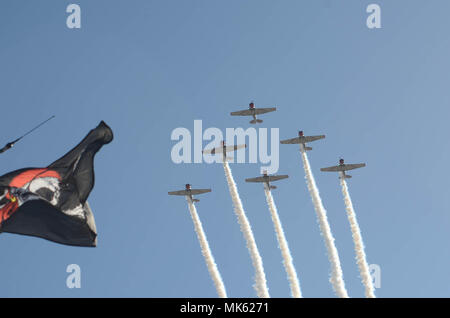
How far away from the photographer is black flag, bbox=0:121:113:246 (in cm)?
11706

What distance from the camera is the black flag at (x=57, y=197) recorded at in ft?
384

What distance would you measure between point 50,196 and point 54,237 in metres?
5.63

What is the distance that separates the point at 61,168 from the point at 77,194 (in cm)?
441

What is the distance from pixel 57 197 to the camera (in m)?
119
